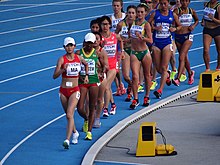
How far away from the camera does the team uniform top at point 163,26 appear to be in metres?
20.5

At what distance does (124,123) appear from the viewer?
1798cm

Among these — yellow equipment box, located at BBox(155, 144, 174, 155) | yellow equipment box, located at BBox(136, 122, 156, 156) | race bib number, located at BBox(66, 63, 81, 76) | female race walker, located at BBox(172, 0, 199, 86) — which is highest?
race bib number, located at BBox(66, 63, 81, 76)

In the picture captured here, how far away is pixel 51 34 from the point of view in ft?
97.8

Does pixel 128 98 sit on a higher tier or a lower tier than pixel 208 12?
lower

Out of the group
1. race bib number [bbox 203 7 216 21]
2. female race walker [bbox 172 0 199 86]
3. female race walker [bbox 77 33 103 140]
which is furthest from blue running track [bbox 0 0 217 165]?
race bib number [bbox 203 7 216 21]

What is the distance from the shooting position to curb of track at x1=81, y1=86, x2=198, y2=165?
51.4 ft

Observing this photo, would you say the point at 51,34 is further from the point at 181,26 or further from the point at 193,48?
the point at 181,26

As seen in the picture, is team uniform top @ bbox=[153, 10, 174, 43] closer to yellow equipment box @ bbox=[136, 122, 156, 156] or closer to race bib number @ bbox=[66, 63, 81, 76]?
race bib number @ bbox=[66, 63, 81, 76]

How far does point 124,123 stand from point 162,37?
10.3ft

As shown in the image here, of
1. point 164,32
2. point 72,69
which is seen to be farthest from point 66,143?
point 164,32

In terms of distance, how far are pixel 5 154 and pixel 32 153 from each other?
0.45m

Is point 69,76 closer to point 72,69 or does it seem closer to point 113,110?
point 72,69

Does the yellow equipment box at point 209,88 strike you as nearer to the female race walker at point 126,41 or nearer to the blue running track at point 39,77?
the blue running track at point 39,77

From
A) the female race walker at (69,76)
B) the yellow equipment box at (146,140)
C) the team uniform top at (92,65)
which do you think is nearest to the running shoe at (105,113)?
the team uniform top at (92,65)
